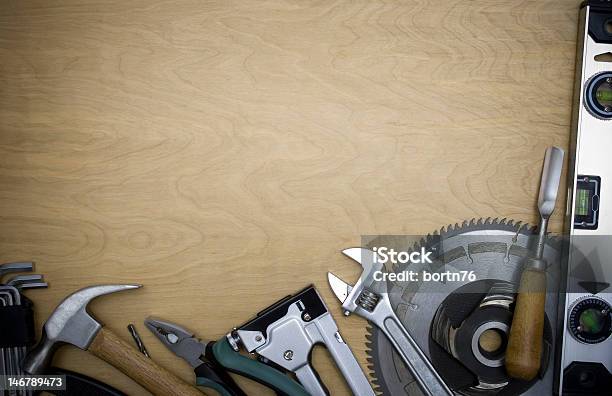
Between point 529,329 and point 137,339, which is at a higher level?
point 529,329

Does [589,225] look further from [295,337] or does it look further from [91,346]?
[91,346]

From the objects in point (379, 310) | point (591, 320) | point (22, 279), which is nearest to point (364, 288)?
point (379, 310)

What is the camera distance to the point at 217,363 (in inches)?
49.9

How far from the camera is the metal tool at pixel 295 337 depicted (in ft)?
4.18

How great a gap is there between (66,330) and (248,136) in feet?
2.24

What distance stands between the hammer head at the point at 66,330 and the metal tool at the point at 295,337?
1.19ft

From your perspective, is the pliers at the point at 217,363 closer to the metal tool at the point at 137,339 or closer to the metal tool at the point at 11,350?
the metal tool at the point at 137,339

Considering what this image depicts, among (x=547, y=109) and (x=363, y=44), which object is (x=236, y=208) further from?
(x=547, y=109)

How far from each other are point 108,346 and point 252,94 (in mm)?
749

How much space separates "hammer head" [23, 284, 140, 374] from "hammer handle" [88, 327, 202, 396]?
3cm

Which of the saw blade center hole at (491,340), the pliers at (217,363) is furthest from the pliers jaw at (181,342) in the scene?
the saw blade center hole at (491,340)

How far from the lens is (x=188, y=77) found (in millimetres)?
1284

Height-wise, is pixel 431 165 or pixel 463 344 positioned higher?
pixel 431 165

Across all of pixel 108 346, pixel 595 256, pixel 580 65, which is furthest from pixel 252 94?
pixel 595 256
